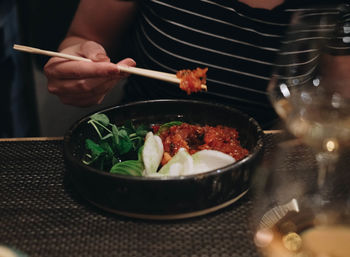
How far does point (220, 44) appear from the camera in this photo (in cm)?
146

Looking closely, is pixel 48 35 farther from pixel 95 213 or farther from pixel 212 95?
pixel 95 213

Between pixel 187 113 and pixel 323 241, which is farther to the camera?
pixel 187 113

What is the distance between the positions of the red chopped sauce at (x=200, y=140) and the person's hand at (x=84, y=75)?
242 mm

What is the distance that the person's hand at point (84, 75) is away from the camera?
1160mm

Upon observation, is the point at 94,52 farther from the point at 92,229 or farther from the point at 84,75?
the point at 92,229

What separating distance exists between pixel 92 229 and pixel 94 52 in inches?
24.0

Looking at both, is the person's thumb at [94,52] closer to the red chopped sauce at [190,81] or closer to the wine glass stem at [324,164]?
the red chopped sauce at [190,81]

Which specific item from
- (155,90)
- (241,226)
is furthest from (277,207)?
(155,90)

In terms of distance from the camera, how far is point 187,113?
1260 mm

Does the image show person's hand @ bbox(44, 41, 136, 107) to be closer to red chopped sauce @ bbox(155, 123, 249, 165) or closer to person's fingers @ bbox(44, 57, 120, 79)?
person's fingers @ bbox(44, 57, 120, 79)

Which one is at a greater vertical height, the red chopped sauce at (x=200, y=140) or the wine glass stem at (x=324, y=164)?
the wine glass stem at (x=324, y=164)

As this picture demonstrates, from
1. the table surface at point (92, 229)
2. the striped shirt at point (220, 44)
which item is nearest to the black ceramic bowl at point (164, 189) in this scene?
the table surface at point (92, 229)

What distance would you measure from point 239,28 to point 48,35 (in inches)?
49.3

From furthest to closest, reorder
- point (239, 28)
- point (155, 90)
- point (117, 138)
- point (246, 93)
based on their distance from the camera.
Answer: point (155, 90)
point (246, 93)
point (239, 28)
point (117, 138)
